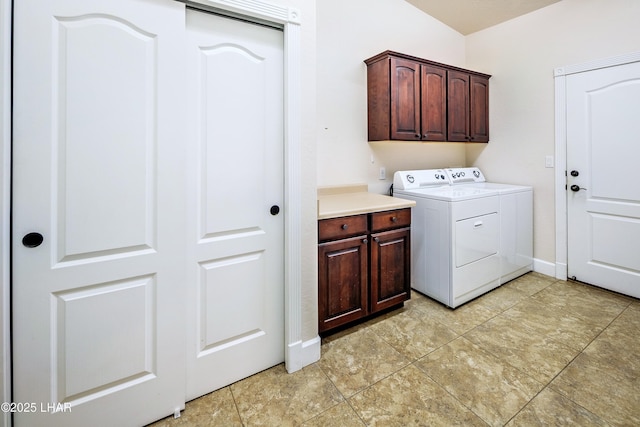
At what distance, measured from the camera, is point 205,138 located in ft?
4.75

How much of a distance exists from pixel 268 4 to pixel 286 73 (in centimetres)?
32

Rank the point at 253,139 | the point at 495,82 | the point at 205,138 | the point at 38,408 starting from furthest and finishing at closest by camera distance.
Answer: the point at 495,82 < the point at 253,139 < the point at 205,138 < the point at 38,408

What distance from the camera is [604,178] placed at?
2.71 metres

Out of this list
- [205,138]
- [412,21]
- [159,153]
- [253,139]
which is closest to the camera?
[159,153]

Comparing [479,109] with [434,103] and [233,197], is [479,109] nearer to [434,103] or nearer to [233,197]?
[434,103]

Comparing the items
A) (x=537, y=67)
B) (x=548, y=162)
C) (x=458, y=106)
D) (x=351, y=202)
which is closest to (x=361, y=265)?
(x=351, y=202)

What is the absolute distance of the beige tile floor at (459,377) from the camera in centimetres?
141

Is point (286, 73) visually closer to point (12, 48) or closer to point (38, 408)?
point (12, 48)

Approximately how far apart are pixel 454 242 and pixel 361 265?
2.68ft

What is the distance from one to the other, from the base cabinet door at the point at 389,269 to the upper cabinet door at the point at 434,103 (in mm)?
1121

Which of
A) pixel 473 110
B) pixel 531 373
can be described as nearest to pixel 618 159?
pixel 473 110

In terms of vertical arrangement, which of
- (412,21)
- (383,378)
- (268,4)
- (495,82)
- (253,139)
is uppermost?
(412,21)

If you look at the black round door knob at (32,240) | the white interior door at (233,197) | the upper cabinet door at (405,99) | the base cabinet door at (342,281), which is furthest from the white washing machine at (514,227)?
the black round door knob at (32,240)

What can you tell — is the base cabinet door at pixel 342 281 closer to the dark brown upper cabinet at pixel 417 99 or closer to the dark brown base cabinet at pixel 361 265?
the dark brown base cabinet at pixel 361 265
